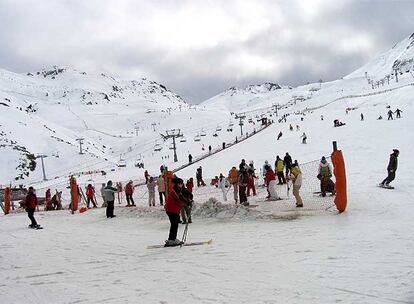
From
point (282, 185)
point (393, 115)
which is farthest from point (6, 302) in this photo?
point (393, 115)

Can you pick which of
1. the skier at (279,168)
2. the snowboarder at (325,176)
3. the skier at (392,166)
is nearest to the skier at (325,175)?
the snowboarder at (325,176)

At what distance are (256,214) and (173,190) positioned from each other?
498cm

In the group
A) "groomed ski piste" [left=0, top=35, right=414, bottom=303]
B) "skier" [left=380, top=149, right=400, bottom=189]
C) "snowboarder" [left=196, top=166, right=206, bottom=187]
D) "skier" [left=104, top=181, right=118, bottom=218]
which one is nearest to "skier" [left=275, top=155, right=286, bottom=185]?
"groomed ski piste" [left=0, top=35, right=414, bottom=303]

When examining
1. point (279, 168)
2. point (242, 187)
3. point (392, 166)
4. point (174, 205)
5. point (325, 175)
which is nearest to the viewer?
point (174, 205)

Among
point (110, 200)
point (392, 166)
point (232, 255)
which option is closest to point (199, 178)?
point (110, 200)

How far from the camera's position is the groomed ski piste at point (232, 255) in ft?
20.7

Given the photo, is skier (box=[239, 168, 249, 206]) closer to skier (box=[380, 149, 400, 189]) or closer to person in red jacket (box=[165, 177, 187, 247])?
skier (box=[380, 149, 400, 189])

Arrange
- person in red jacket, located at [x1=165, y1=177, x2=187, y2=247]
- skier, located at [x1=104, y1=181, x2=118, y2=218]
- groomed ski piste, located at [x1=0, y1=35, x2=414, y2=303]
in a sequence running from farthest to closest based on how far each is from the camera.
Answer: skier, located at [x1=104, y1=181, x2=118, y2=218]
person in red jacket, located at [x1=165, y1=177, x2=187, y2=247]
groomed ski piste, located at [x1=0, y1=35, x2=414, y2=303]

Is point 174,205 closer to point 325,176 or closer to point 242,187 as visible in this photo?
point 242,187

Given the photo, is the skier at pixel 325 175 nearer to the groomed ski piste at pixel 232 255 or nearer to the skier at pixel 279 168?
the groomed ski piste at pixel 232 255

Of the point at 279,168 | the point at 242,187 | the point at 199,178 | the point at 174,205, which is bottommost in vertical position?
the point at 174,205

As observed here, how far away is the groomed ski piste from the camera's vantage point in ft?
20.7

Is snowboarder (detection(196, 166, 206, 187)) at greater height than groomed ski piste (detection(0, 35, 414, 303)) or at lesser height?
greater

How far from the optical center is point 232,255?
8.89 metres
